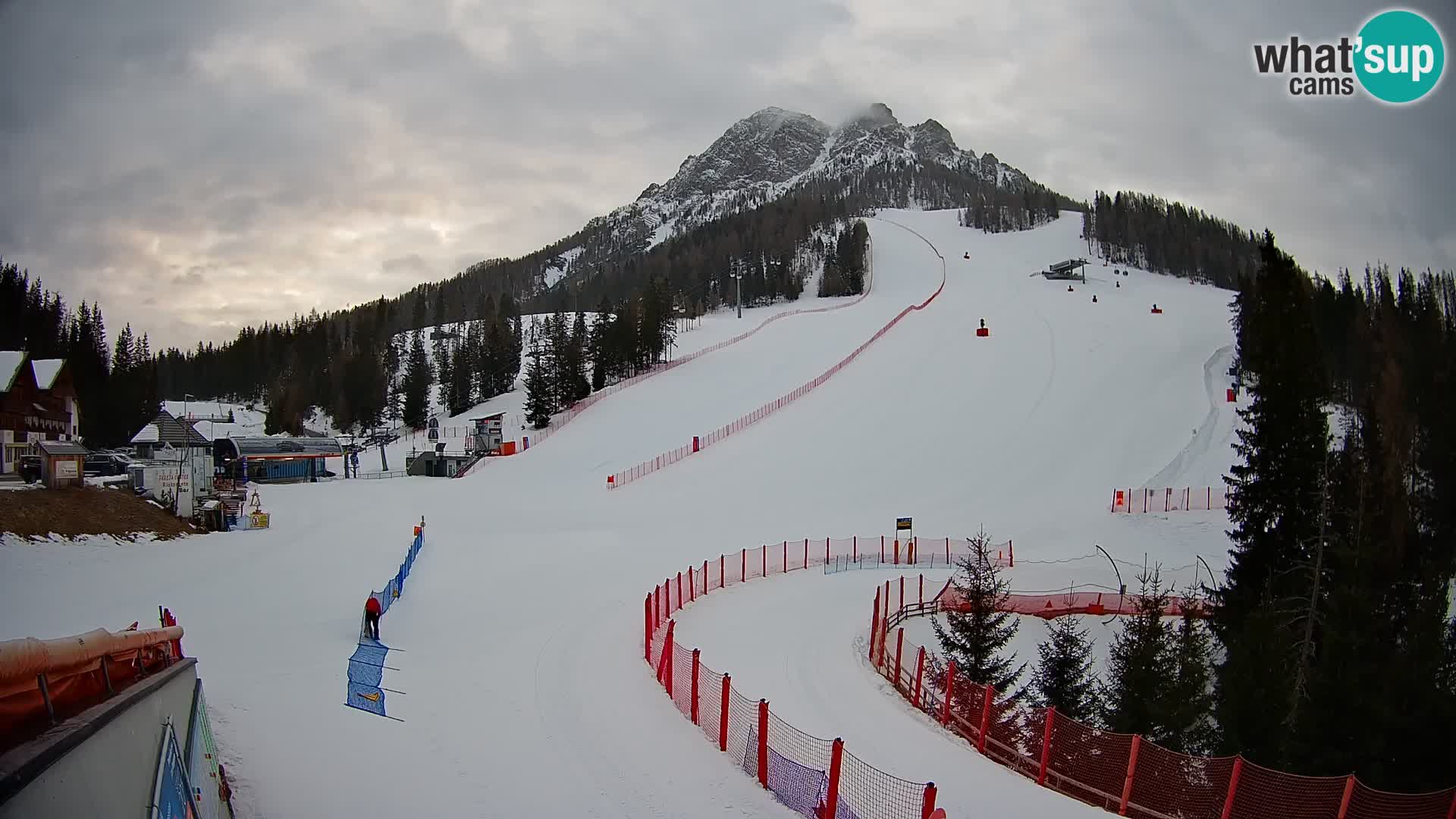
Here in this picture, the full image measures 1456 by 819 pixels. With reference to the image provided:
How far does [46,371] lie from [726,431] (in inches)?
1441

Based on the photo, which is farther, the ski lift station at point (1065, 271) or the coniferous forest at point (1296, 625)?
the ski lift station at point (1065, 271)

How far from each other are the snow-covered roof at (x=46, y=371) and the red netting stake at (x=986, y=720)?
48709 mm

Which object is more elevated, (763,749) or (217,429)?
(217,429)

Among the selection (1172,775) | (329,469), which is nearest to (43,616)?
(1172,775)

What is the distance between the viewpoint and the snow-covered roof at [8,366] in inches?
1502

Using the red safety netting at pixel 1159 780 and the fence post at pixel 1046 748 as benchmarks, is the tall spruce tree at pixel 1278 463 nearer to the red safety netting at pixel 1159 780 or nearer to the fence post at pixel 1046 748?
the red safety netting at pixel 1159 780

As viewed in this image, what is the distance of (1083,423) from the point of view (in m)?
47.5

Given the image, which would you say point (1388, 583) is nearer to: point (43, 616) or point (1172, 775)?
point (1172, 775)

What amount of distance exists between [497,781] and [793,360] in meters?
59.3

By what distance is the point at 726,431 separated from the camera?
5075 centimetres

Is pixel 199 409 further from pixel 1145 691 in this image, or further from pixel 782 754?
pixel 1145 691

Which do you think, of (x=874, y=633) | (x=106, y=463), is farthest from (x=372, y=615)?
(x=106, y=463)

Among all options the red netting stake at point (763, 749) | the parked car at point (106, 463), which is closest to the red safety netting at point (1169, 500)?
the red netting stake at point (763, 749)

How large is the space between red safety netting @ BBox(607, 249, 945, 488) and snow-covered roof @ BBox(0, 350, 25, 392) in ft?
93.3
